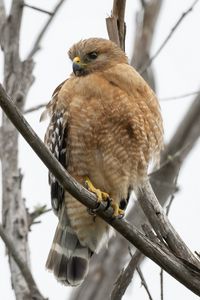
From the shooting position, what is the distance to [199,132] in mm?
8820

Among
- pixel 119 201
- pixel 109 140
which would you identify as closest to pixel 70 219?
pixel 119 201

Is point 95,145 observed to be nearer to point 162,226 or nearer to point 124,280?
point 162,226

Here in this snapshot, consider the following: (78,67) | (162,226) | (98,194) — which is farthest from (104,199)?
(78,67)

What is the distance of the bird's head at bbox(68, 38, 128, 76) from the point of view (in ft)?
20.8

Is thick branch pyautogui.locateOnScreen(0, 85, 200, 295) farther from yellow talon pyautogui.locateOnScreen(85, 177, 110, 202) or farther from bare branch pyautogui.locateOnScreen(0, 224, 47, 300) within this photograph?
bare branch pyautogui.locateOnScreen(0, 224, 47, 300)

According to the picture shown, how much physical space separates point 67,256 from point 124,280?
1.42 meters

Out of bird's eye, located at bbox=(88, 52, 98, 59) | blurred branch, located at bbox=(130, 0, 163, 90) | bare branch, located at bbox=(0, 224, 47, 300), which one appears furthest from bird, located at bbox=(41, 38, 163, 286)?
blurred branch, located at bbox=(130, 0, 163, 90)

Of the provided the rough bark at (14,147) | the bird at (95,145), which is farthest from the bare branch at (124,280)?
the rough bark at (14,147)

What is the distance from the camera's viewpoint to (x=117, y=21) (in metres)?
6.24

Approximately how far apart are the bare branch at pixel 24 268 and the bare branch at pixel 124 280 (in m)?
0.79

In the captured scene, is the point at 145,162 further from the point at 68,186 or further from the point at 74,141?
A: the point at 68,186

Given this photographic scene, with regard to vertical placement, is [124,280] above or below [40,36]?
below

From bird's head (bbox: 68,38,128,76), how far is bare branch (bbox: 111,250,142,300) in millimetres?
2037

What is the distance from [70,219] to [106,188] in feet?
1.73
